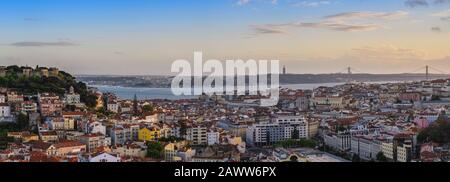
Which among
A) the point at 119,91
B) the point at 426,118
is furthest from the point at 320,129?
the point at 119,91

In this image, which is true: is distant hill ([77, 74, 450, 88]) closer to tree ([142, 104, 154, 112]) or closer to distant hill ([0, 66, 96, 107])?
distant hill ([0, 66, 96, 107])

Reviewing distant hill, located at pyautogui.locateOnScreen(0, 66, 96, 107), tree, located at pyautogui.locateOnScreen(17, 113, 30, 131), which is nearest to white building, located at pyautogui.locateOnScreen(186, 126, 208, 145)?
tree, located at pyautogui.locateOnScreen(17, 113, 30, 131)

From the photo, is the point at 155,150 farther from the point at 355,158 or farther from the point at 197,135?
the point at 355,158

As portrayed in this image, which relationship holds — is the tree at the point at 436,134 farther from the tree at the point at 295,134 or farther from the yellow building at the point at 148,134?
the yellow building at the point at 148,134

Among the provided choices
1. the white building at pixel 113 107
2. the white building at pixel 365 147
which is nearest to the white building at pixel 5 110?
the white building at pixel 113 107

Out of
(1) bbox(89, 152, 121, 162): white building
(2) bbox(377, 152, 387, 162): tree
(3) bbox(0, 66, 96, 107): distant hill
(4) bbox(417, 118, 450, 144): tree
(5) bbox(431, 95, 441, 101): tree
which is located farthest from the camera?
(5) bbox(431, 95, 441, 101): tree
